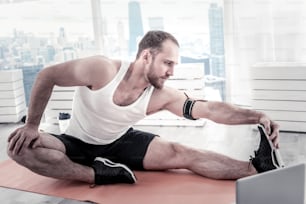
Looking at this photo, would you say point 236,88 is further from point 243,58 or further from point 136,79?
point 136,79

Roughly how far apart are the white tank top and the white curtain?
58.7 inches

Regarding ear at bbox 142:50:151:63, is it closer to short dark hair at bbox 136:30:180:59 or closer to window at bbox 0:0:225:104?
short dark hair at bbox 136:30:180:59

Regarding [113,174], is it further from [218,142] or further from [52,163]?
[218,142]

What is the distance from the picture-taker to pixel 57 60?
409cm

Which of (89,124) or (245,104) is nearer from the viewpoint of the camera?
(89,124)

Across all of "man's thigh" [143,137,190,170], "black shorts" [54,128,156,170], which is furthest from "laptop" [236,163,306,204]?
"black shorts" [54,128,156,170]

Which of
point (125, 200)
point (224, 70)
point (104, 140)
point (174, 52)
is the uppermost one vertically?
point (174, 52)

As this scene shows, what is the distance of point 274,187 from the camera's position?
4.61 feet

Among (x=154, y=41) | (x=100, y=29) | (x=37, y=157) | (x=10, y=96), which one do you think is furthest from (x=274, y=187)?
(x=10, y=96)

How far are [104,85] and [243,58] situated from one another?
68.4 inches

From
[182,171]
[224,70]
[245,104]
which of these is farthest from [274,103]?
[182,171]

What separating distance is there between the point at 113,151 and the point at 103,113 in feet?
0.76

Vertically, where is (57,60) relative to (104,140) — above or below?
above

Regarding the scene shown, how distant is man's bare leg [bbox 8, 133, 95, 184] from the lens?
6.83ft
